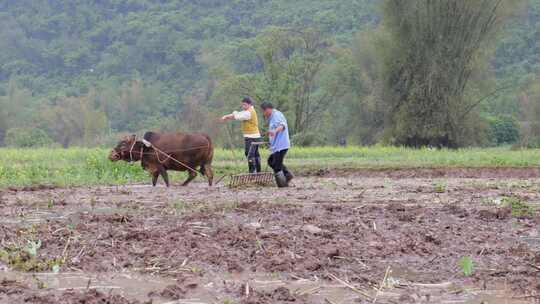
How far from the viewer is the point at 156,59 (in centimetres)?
8356

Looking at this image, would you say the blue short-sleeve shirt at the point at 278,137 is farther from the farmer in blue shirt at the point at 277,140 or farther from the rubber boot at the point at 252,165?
the rubber boot at the point at 252,165

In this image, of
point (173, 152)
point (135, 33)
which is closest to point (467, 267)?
point (173, 152)

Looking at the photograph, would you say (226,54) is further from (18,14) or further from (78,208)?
(78,208)

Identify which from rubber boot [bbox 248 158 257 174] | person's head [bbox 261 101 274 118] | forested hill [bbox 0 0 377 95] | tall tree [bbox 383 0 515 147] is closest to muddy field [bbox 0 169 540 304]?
person's head [bbox 261 101 274 118]

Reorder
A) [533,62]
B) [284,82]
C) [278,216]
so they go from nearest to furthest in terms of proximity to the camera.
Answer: [278,216]
[284,82]
[533,62]

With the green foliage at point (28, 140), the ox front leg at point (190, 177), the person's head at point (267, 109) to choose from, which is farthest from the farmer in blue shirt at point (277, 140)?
the green foliage at point (28, 140)

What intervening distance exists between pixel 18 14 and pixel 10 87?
17.9m

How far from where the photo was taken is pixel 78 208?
11992mm

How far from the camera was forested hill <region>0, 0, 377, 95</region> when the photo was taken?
261ft

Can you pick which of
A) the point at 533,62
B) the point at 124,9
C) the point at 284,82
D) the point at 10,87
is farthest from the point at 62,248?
the point at 124,9

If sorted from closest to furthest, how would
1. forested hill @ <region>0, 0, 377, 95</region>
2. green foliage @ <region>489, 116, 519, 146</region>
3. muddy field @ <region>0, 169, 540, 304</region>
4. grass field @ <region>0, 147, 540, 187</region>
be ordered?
muddy field @ <region>0, 169, 540, 304</region> < grass field @ <region>0, 147, 540, 187</region> < green foliage @ <region>489, 116, 519, 146</region> < forested hill @ <region>0, 0, 377, 95</region>

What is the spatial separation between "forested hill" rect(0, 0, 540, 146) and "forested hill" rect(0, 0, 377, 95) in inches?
4.3

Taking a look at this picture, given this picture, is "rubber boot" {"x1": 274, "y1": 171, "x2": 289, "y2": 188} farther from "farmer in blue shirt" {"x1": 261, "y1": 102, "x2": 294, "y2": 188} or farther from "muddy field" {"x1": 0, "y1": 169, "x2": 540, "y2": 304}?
"muddy field" {"x1": 0, "y1": 169, "x2": 540, "y2": 304}

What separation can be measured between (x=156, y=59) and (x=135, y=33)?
366cm
